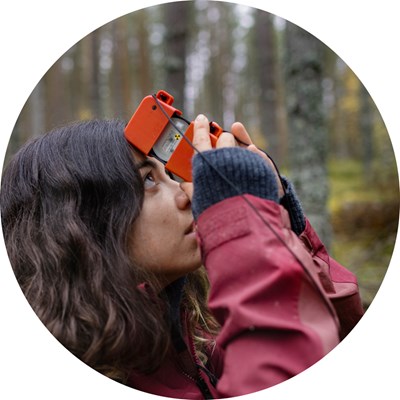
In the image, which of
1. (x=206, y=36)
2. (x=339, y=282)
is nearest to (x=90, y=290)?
(x=339, y=282)

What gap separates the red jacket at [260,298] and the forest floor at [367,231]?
2.08m

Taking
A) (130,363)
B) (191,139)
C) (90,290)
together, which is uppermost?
(191,139)

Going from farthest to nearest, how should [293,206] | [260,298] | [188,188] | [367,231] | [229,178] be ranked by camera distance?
[367,231] → [293,206] → [188,188] → [229,178] → [260,298]

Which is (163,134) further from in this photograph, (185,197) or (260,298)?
(260,298)

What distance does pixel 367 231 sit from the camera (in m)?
6.65

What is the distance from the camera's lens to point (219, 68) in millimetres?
15695

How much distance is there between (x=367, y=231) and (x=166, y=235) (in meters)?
5.66

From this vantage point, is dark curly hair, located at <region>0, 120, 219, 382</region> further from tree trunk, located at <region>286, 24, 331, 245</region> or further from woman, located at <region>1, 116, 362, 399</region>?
tree trunk, located at <region>286, 24, 331, 245</region>

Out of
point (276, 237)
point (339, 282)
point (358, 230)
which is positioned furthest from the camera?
point (358, 230)

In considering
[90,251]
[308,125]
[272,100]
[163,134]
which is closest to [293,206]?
[163,134]

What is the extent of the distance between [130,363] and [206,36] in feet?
47.9

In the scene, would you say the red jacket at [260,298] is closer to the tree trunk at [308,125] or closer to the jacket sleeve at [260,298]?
the jacket sleeve at [260,298]

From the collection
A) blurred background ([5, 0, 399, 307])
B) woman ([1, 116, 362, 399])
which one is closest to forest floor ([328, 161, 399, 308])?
blurred background ([5, 0, 399, 307])

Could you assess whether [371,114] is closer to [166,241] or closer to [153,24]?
[153,24]
